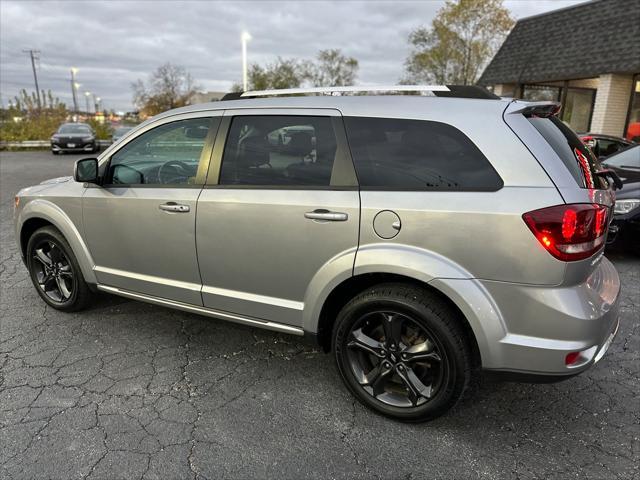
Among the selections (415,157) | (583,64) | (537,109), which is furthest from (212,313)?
(583,64)

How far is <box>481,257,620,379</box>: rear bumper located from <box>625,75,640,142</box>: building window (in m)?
14.8

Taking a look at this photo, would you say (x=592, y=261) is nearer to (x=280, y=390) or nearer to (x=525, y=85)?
(x=280, y=390)

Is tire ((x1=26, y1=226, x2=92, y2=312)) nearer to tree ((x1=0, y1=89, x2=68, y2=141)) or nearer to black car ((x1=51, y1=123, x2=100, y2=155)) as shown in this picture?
black car ((x1=51, y1=123, x2=100, y2=155))

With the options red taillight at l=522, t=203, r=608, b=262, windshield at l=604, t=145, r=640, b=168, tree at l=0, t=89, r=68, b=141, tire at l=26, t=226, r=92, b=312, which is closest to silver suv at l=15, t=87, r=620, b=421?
red taillight at l=522, t=203, r=608, b=262

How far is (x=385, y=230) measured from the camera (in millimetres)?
2445

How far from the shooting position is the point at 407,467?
91.6 inches

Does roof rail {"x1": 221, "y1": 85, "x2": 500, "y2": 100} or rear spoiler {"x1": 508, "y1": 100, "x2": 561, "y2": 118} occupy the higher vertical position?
roof rail {"x1": 221, "y1": 85, "x2": 500, "y2": 100}

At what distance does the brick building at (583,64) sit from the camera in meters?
14.0

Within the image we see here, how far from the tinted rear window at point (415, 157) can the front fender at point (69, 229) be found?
2.32 m

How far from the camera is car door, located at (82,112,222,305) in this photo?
3.09 m

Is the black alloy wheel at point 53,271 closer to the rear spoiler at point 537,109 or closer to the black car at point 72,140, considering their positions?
the rear spoiler at point 537,109

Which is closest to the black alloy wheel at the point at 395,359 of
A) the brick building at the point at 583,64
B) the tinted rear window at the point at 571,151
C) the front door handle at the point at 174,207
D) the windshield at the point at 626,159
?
the tinted rear window at the point at 571,151

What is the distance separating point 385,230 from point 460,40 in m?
26.7

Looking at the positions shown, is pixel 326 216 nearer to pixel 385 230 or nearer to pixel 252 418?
pixel 385 230
